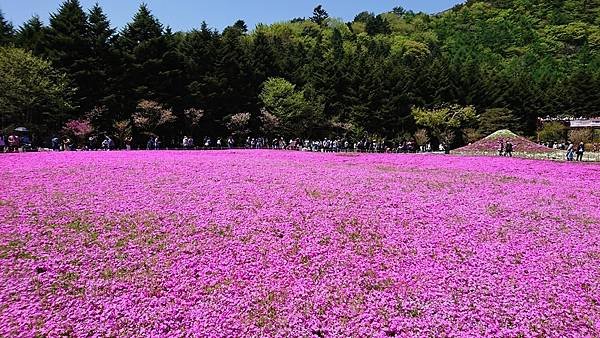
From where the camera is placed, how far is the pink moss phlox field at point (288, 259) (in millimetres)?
8672

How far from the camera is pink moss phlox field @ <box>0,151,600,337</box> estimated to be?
28.5 ft

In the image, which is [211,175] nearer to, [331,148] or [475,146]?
[331,148]

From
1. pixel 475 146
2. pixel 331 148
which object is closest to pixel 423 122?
pixel 475 146

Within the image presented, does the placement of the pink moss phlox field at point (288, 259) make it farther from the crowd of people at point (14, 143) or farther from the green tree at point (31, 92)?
the green tree at point (31, 92)

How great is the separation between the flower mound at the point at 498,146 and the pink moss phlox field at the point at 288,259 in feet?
104

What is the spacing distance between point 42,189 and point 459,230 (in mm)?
15892

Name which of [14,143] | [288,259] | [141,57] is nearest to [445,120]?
[141,57]

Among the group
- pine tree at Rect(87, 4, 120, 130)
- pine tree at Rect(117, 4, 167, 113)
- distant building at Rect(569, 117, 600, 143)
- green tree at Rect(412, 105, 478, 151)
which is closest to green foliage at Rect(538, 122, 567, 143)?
distant building at Rect(569, 117, 600, 143)

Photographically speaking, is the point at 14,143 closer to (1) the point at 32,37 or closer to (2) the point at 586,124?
(1) the point at 32,37

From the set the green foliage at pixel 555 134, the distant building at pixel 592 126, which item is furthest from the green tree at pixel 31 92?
the distant building at pixel 592 126

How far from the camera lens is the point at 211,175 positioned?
2219cm

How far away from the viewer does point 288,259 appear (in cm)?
1152

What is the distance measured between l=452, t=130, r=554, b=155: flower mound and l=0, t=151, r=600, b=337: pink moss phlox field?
31.6 meters

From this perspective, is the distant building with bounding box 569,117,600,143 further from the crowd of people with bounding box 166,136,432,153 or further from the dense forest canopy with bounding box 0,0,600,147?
the crowd of people with bounding box 166,136,432,153
